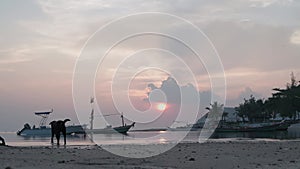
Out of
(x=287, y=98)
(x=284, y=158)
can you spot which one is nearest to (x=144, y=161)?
(x=284, y=158)

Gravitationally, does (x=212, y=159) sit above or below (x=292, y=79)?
below

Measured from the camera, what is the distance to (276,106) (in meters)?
163

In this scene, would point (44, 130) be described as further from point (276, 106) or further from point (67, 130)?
point (276, 106)

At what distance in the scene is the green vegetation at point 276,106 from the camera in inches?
6009

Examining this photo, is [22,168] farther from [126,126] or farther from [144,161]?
[126,126]

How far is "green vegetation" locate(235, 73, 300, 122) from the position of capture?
152625 millimetres

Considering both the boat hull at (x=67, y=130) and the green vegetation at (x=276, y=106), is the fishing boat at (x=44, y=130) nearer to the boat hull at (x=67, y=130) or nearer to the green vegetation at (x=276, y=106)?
the boat hull at (x=67, y=130)

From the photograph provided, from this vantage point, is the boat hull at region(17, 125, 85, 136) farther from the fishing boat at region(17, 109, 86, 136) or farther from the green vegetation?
the green vegetation

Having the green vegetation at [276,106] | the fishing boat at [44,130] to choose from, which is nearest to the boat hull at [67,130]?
the fishing boat at [44,130]

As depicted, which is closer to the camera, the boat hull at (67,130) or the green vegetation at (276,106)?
the boat hull at (67,130)

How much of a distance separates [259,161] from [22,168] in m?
10.7

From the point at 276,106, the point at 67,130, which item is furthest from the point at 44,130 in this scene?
the point at 276,106

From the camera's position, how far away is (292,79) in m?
167

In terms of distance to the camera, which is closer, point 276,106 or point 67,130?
point 67,130
